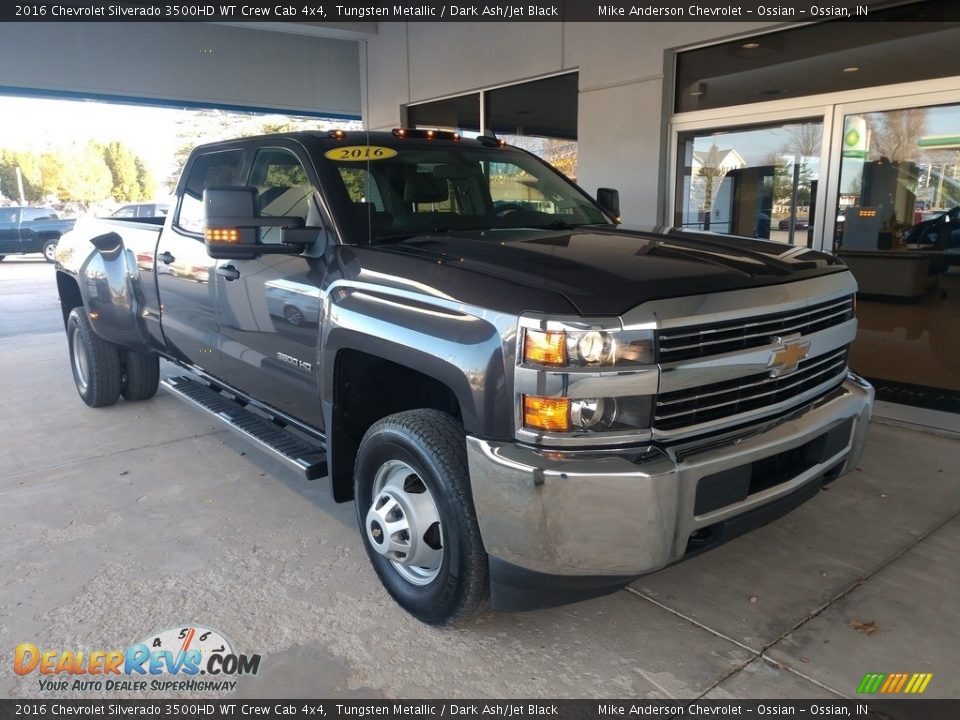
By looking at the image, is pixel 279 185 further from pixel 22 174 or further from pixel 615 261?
pixel 22 174

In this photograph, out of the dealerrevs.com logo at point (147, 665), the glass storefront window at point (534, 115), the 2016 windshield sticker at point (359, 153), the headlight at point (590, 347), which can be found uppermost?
the glass storefront window at point (534, 115)

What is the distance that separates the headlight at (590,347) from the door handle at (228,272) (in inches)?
83.6

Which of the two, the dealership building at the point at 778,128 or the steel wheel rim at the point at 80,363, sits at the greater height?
the dealership building at the point at 778,128

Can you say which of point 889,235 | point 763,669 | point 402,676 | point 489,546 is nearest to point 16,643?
point 402,676

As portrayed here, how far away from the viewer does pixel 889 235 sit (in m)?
5.83

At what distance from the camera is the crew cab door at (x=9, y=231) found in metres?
A: 23.1

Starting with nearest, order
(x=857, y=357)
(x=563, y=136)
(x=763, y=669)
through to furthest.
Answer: (x=763, y=669), (x=857, y=357), (x=563, y=136)

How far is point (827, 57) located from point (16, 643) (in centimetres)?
654

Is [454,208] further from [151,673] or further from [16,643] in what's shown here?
[16,643]

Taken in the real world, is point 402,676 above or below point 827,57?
below

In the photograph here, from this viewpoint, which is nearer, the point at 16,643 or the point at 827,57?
the point at 16,643

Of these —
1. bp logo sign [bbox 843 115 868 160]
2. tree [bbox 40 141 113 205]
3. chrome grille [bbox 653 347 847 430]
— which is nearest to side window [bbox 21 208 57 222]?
bp logo sign [bbox 843 115 868 160]

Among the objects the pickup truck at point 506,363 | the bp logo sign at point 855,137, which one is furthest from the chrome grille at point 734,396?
the bp logo sign at point 855,137

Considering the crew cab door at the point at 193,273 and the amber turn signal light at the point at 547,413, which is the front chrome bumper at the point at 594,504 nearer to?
the amber turn signal light at the point at 547,413
